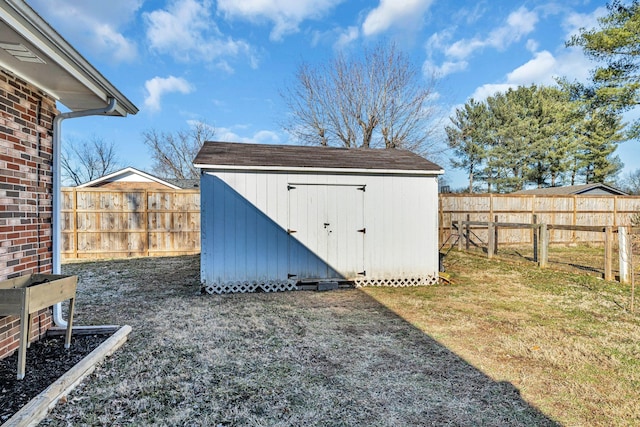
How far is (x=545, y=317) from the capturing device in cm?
431

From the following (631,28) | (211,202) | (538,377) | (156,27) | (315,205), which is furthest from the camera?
(631,28)

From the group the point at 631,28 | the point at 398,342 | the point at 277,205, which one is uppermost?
the point at 631,28

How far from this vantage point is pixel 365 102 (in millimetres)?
15805

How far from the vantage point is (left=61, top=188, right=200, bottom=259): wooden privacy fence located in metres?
9.27

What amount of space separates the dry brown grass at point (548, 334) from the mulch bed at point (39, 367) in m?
3.48

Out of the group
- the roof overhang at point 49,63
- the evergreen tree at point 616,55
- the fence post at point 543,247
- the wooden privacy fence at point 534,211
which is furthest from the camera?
the evergreen tree at point 616,55

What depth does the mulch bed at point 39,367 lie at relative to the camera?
2.19 meters

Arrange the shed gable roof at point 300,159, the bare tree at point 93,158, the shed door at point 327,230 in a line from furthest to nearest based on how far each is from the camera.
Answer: the bare tree at point 93,158, the shed door at point 327,230, the shed gable roof at point 300,159

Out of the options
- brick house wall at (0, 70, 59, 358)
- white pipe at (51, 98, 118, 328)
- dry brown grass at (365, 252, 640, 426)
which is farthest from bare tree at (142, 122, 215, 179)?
dry brown grass at (365, 252, 640, 426)

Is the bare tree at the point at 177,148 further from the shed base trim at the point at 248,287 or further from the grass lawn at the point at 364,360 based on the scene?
the grass lawn at the point at 364,360

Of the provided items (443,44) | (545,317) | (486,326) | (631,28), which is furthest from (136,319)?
(631,28)

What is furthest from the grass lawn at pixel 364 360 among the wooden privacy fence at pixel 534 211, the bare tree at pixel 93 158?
the bare tree at pixel 93 158

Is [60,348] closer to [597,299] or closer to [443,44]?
[597,299]

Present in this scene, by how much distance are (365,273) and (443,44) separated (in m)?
11.2
